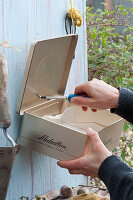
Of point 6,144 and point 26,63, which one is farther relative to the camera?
point 26,63

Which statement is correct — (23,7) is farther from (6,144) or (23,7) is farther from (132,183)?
(132,183)

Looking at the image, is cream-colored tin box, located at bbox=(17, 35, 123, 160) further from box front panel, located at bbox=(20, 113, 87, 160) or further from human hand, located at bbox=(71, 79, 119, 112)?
human hand, located at bbox=(71, 79, 119, 112)

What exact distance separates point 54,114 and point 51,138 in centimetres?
39

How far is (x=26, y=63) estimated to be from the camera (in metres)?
1.45

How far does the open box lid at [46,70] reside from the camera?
4.57 feet

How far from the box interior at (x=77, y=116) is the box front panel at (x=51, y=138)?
16 cm

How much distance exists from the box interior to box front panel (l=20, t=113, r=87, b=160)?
0.16 metres

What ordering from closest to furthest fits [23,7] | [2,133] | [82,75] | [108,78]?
1. [2,133]
2. [23,7]
3. [82,75]
4. [108,78]

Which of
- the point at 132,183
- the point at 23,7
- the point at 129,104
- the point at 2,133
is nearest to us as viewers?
the point at 132,183

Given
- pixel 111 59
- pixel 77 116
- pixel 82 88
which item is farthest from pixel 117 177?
pixel 111 59

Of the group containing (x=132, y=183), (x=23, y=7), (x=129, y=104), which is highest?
(x=23, y=7)

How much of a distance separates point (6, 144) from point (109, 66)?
1.46 meters

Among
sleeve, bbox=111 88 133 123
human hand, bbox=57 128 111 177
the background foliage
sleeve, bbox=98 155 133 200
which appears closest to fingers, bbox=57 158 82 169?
human hand, bbox=57 128 111 177

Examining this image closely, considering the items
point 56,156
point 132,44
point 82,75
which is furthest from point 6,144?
point 132,44
